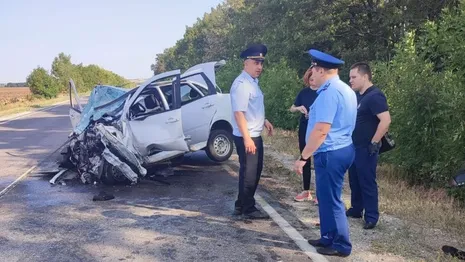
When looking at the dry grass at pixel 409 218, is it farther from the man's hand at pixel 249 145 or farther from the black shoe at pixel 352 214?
the man's hand at pixel 249 145

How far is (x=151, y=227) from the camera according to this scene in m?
5.29

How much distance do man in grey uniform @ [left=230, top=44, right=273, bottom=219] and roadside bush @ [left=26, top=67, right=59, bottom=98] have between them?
2288 inches

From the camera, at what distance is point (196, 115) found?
9.24 metres

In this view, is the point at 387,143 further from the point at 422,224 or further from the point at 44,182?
the point at 44,182

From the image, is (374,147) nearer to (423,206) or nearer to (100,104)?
(423,206)

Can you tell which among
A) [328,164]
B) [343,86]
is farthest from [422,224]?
[343,86]

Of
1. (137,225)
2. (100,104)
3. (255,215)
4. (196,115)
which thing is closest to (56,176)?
(100,104)

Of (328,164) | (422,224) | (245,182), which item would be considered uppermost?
(328,164)

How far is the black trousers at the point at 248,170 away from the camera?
5.40 m

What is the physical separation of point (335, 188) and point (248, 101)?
1565 millimetres

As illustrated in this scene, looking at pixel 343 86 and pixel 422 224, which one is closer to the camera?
pixel 343 86

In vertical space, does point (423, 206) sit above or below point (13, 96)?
below

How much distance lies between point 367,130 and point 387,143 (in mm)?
312

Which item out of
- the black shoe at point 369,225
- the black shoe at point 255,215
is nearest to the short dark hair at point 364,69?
the black shoe at point 369,225
